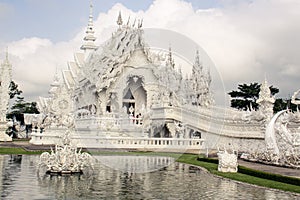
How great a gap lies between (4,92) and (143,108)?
12783 millimetres

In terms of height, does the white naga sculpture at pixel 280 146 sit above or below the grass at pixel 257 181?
above

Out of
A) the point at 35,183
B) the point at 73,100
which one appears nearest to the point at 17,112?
the point at 73,100

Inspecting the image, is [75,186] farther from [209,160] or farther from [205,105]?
[205,105]

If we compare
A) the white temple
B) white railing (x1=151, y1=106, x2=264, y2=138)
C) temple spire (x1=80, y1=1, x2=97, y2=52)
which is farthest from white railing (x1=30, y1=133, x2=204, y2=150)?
temple spire (x1=80, y1=1, x2=97, y2=52)

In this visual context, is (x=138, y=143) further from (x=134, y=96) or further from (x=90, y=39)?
(x=90, y=39)

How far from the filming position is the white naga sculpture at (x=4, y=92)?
38219 mm

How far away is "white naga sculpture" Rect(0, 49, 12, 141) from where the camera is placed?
38219mm

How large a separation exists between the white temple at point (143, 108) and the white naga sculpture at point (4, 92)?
369 cm

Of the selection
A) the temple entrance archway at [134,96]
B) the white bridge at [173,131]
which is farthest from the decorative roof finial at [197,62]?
the temple entrance archway at [134,96]

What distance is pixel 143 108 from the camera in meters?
39.0

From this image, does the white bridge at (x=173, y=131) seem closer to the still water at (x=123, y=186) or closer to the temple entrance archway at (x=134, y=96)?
the temple entrance archway at (x=134, y=96)

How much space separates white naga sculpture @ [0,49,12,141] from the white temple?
369 centimetres

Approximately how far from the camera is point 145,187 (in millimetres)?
12523

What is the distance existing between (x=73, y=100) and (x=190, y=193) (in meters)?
31.3
